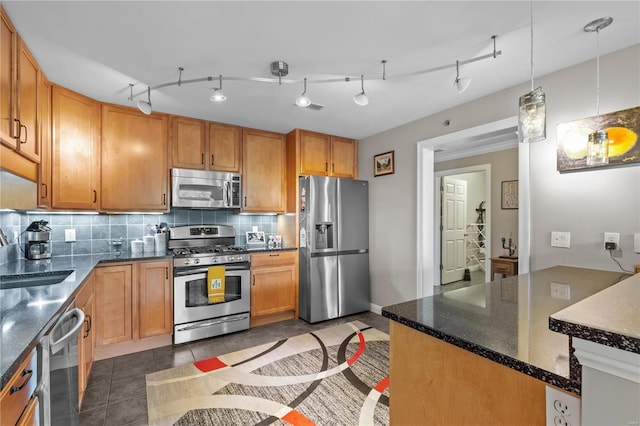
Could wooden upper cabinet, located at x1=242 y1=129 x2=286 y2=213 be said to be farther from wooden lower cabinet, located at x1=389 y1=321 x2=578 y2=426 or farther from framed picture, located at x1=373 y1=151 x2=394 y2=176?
wooden lower cabinet, located at x1=389 y1=321 x2=578 y2=426

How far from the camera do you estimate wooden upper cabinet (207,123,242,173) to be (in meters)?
3.43

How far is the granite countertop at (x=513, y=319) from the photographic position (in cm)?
77

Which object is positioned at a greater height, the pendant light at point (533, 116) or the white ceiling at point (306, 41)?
the white ceiling at point (306, 41)

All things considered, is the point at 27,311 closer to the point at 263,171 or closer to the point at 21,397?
the point at 21,397

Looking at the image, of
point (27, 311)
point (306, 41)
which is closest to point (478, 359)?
point (27, 311)

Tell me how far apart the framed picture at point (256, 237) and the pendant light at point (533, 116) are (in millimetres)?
3162

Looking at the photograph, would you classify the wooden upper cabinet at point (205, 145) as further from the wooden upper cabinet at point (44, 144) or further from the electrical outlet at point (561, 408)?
the electrical outlet at point (561, 408)

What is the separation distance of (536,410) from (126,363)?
119 inches

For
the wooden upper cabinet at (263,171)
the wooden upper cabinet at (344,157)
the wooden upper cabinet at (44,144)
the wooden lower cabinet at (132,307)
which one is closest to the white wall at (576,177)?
the wooden upper cabinet at (344,157)

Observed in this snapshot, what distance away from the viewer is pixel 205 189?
3354 millimetres

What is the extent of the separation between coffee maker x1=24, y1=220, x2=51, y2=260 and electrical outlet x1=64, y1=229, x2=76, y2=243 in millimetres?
338

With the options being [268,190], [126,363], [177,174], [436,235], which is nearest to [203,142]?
[177,174]

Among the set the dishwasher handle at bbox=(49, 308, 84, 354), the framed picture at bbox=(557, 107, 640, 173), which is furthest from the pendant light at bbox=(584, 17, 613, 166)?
the dishwasher handle at bbox=(49, 308, 84, 354)

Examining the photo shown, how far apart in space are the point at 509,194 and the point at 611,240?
2.77 metres
